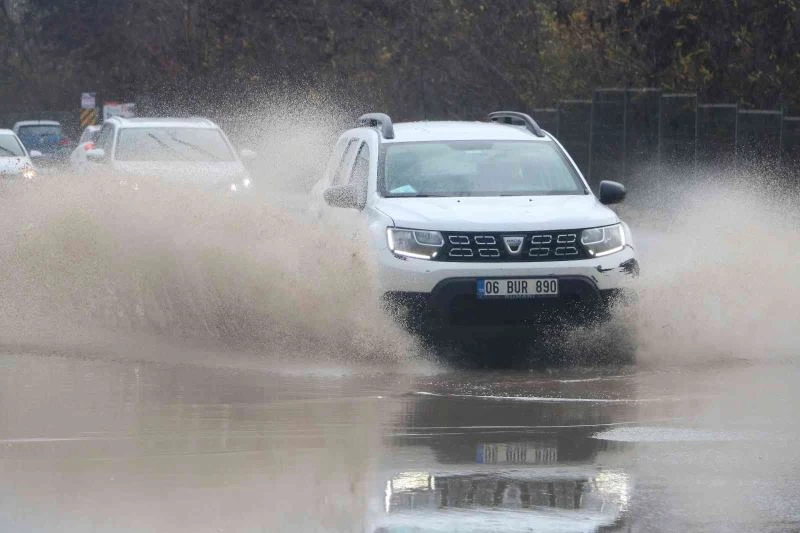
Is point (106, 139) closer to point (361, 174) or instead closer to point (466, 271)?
point (361, 174)

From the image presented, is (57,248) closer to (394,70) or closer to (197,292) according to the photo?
(197,292)

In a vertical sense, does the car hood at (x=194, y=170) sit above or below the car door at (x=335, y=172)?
below

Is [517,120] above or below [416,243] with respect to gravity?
above

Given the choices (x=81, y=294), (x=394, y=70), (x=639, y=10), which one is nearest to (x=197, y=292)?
(x=81, y=294)

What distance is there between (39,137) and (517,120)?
45.9 m

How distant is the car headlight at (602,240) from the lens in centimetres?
1091

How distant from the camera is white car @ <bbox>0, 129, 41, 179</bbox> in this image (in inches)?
1045

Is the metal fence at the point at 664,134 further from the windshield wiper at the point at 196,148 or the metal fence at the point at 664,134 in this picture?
the windshield wiper at the point at 196,148

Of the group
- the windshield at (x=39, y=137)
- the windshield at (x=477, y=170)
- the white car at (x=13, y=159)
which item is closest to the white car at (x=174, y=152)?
the white car at (x=13, y=159)

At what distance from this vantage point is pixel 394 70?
45.6 meters

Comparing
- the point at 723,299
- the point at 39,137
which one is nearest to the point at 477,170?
the point at 723,299

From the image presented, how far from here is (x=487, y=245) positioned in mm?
10695

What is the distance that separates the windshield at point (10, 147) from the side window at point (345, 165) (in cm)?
1569

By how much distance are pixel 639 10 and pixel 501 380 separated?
863 inches
